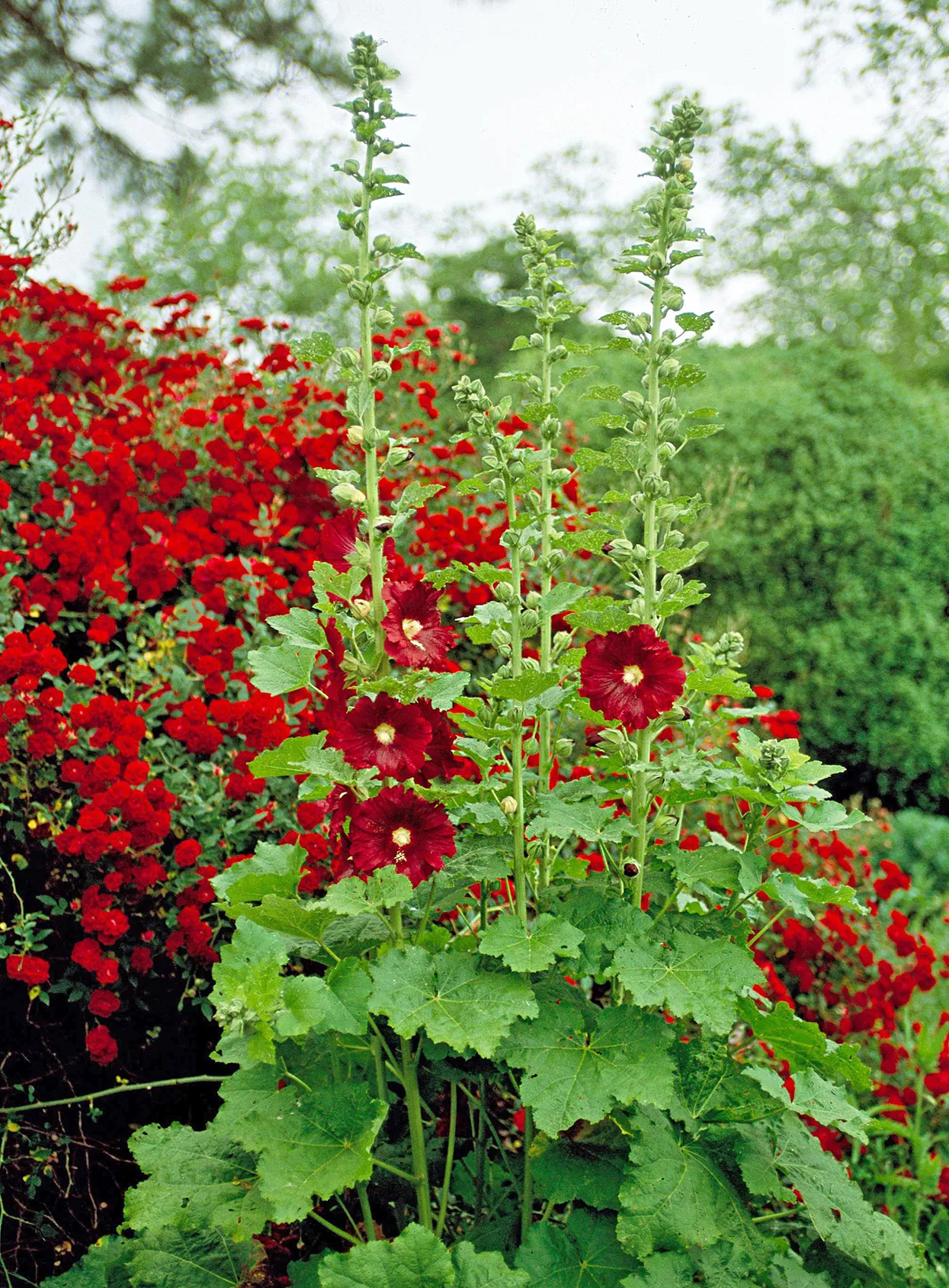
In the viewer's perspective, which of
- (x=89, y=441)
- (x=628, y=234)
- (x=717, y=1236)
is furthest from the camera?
(x=628, y=234)

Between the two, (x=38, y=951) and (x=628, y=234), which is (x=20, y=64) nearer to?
(x=38, y=951)

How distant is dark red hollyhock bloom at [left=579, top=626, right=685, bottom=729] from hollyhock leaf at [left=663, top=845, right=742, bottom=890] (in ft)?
0.73

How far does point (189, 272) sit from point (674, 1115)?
16.2 meters

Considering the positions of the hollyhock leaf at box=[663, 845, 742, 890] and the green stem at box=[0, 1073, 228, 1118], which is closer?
the hollyhock leaf at box=[663, 845, 742, 890]

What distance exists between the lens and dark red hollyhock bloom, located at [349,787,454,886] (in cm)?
126

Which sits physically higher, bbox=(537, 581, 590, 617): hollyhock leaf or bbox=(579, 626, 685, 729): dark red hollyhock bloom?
bbox=(537, 581, 590, 617): hollyhock leaf

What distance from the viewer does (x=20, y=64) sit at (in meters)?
4.75

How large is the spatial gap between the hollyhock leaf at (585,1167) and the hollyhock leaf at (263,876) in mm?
507

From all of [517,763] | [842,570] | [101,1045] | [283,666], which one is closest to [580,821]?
[517,763]

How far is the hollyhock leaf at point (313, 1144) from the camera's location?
3.80ft

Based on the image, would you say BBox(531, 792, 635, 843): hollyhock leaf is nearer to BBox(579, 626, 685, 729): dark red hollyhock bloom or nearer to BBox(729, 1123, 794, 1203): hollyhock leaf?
BBox(579, 626, 685, 729): dark red hollyhock bloom

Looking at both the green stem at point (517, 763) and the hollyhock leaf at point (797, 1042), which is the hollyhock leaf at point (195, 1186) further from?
the hollyhock leaf at point (797, 1042)

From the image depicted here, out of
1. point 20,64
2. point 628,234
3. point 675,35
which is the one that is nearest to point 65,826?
point 675,35

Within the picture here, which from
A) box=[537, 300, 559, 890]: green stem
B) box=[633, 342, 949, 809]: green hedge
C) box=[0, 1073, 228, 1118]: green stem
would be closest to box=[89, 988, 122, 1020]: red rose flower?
box=[0, 1073, 228, 1118]: green stem
